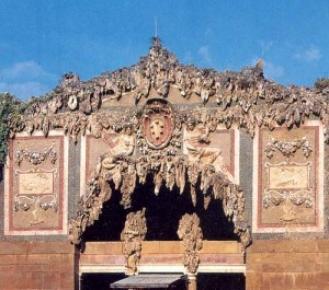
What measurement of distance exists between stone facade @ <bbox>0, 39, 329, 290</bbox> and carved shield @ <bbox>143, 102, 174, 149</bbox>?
0.04 metres

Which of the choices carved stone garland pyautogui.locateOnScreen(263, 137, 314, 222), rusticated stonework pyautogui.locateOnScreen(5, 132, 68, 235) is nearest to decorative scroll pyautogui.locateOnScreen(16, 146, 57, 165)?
rusticated stonework pyautogui.locateOnScreen(5, 132, 68, 235)

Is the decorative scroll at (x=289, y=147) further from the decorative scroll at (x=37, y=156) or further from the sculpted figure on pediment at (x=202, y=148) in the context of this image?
the decorative scroll at (x=37, y=156)

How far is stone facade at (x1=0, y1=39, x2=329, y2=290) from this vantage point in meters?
31.2

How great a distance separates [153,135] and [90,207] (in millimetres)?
2448

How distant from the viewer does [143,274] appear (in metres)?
32.8

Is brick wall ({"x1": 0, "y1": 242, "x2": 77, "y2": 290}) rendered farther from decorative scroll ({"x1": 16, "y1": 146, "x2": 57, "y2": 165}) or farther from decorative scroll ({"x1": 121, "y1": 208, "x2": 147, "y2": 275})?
decorative scroll ({"x1": 16, "y1": 146, "x2": 57, "y2": 165})

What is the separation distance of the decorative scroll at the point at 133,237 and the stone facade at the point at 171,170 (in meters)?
0.03

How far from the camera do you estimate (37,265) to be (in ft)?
108

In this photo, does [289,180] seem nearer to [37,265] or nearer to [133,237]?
[133,237]

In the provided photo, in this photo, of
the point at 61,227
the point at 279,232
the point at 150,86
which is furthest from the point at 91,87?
the point at 279,232

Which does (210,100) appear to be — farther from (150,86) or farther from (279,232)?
(279,232)

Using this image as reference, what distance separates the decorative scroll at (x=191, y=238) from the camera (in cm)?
3222

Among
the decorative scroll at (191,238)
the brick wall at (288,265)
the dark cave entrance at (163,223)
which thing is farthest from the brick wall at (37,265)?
the brick wall at (288,265)

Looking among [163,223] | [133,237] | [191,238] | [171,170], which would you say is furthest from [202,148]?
[163,223]
